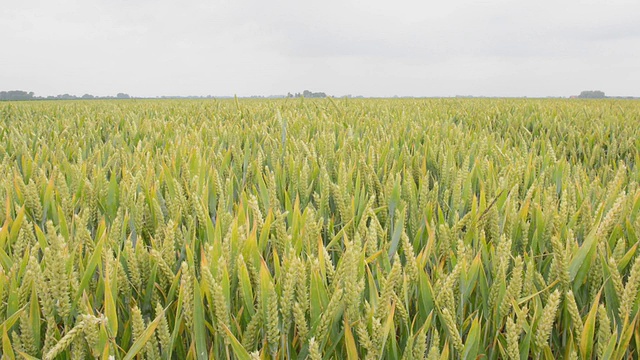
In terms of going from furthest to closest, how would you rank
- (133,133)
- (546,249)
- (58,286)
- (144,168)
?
1. (133,133)
2. (144,168)
3. (546,249)
4. (58,286)

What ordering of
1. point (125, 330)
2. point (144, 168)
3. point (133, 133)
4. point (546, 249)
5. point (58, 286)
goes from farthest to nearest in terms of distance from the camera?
1. point (133, 133)
2. point (144, 168)
3. point (546, 249)
4. point (125, 330)
5. point (58, 286)

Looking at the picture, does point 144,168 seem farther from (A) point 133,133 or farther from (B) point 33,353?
(A) point 133,133

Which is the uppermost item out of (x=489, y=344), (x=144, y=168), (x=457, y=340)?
(x=144, y=168)

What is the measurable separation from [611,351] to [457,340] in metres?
0.27

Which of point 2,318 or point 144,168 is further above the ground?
point 144,168

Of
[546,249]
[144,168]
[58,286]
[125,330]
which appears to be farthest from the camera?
[144,168]

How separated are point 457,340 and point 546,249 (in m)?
0.61

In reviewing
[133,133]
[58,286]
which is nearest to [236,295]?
Result: [58,286]

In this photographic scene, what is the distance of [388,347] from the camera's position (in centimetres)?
85

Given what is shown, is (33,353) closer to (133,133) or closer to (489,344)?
(489,344)

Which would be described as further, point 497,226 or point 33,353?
point 497,226

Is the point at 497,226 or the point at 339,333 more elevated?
the point at 497,226

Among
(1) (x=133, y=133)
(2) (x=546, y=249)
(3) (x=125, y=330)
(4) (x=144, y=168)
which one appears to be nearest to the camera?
(3) (x=125, y=330)

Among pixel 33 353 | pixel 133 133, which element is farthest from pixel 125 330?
pixel 133 133
